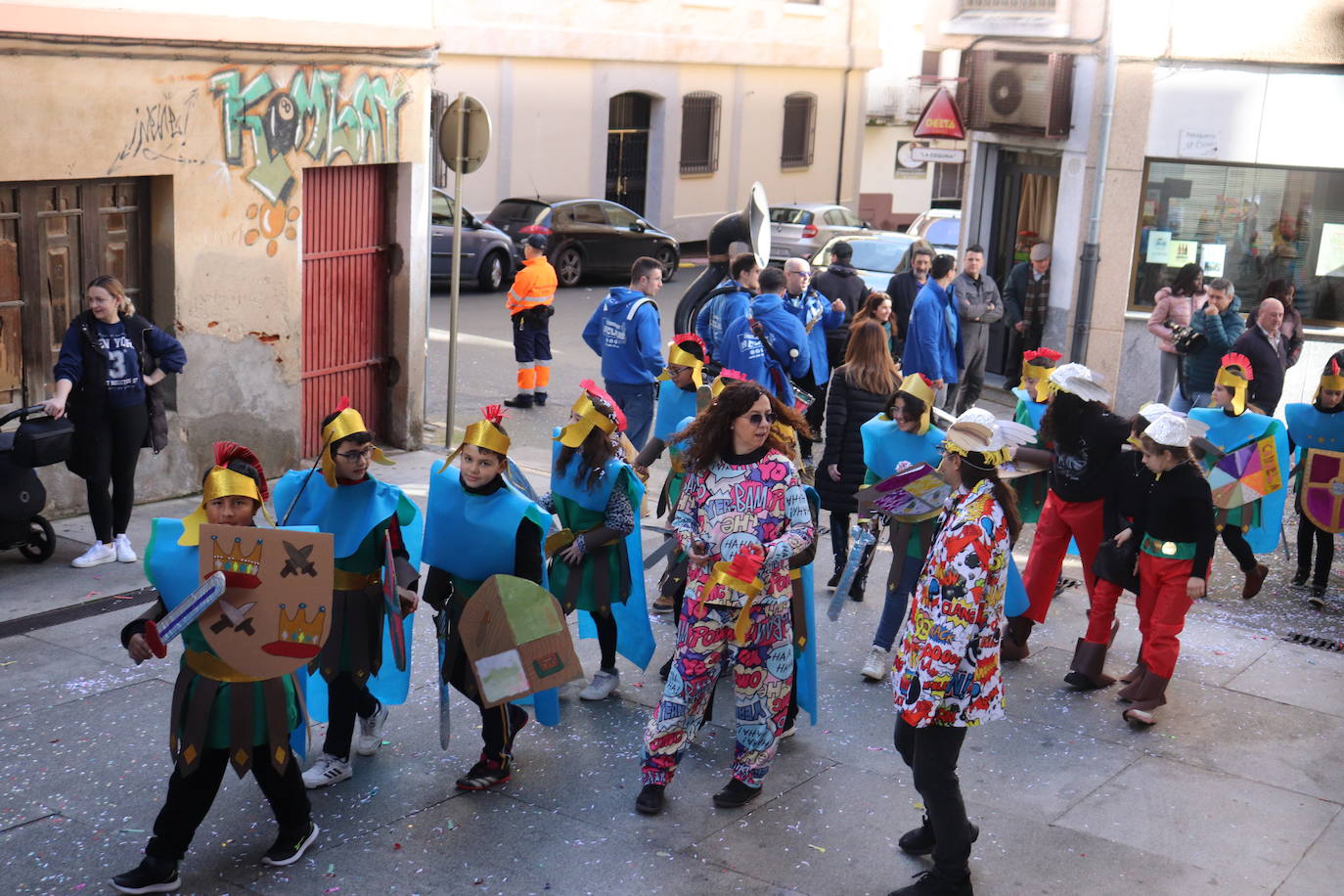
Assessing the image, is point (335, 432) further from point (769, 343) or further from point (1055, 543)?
point (769, 343)

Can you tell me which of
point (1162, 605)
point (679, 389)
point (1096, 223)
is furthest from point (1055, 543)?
point (1096, 223)

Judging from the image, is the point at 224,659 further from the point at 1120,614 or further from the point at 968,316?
the point at 968,316

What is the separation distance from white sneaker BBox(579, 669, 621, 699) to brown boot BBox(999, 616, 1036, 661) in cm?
213

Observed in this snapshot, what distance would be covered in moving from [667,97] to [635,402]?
20.2 meters

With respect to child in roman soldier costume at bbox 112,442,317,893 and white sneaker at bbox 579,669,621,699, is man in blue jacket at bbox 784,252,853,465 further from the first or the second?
child in roman soldier costume at bbox 112,442,317,893

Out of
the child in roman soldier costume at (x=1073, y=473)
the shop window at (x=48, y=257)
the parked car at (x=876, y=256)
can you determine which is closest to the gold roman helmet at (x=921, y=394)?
the child in roman soldier costume at (x=1073, y=473)

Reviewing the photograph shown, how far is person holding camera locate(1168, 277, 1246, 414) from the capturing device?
11.4m

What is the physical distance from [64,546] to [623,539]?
161 inches

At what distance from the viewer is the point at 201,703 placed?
16.3 ft

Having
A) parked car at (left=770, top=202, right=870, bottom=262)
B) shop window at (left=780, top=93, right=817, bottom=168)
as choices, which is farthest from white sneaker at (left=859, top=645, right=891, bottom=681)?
shop window at (left=780, top=93, right=817, bottom=168)

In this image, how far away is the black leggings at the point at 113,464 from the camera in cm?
858

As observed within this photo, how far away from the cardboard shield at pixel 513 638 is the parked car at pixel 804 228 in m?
19.2

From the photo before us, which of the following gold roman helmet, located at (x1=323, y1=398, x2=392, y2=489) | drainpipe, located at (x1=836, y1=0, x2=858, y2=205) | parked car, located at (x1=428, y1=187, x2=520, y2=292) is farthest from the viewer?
drainpipe, located at (x1=836, y1=0, x2=858, y2=205)

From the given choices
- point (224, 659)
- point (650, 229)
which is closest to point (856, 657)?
point (224, 659)
